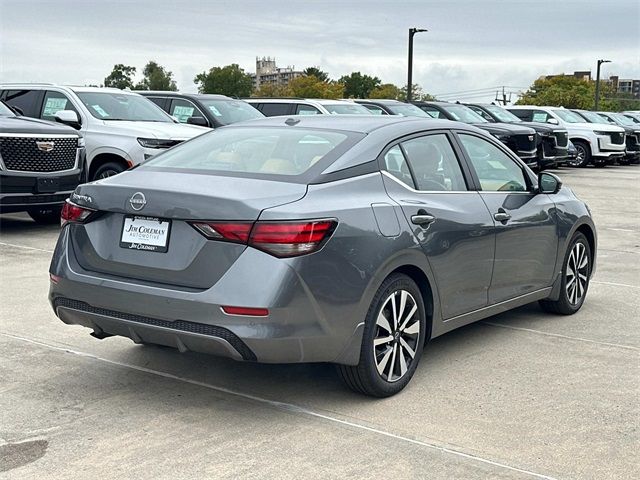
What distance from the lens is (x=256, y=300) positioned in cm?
431

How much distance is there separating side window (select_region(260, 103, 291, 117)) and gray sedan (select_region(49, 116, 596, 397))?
12.9 metres

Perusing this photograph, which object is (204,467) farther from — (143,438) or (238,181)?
(238,181)

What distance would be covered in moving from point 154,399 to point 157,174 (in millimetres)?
1208

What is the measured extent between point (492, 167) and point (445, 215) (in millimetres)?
1023

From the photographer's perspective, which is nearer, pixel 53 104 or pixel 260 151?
pixel 260 151

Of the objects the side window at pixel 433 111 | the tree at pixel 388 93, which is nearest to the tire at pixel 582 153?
the side window at pixel 433 111

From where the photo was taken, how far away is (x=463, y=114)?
75.0 ft

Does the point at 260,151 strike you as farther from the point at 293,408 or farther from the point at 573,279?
the point at 573,279

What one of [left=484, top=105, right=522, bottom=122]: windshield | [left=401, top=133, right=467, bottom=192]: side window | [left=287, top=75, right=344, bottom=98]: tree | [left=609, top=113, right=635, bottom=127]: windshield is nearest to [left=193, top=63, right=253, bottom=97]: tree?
[left=287, top=75, right=344, bottom=98]: tree

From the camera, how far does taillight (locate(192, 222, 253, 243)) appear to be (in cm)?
437

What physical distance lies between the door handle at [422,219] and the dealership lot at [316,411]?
93 cm

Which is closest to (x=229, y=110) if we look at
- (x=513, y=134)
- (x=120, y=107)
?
(x=120, y=107)

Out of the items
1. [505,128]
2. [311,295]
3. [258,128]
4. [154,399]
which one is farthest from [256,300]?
[505,128]

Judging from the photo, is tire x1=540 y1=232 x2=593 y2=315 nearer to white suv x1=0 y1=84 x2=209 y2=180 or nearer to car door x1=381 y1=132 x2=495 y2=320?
car door x1=381 y1=132 x2=495 y2=320
